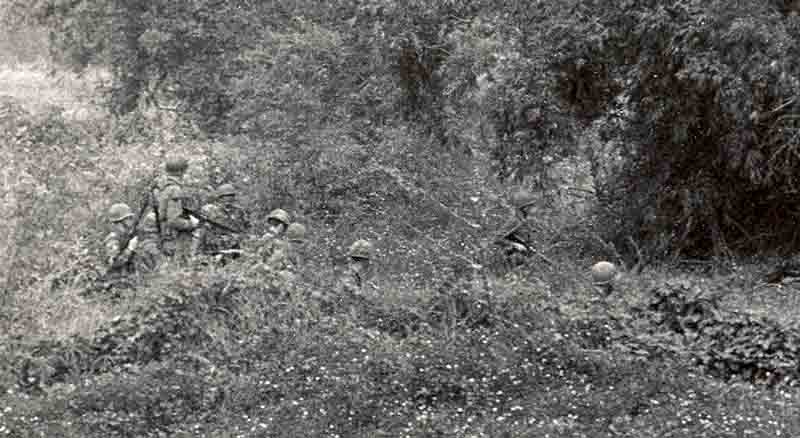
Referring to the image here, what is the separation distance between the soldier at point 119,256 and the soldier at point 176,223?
15.2 inches

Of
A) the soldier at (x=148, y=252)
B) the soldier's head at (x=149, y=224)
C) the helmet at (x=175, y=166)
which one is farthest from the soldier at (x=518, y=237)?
the soldier's head at (x=149, y=224)

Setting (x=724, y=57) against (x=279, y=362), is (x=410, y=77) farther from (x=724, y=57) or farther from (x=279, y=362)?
(x=279, y=362)

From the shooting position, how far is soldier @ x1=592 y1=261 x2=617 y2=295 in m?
7.81

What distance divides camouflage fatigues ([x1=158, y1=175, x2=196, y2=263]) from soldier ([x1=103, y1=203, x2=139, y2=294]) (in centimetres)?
A: 38

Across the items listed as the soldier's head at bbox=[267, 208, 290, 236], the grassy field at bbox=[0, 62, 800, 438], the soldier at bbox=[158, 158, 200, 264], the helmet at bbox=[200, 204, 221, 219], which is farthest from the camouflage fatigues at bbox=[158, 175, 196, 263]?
the soldier's head at bbox=[267, 208, 290, 236]

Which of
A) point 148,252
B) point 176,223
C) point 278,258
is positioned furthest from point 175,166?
point 278,258

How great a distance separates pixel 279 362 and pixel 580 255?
4642mm

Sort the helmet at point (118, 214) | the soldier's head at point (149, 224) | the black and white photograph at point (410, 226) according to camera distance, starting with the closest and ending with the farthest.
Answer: the black and white photograph at point (410, 226)
the helmet at point (118, 214)
the soldier's head at point (149, 224)

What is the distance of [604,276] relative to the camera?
7.84 m

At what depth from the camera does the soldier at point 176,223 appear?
355 inches

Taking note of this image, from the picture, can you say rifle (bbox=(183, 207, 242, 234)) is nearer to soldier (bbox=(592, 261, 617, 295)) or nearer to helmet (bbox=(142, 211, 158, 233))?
helmet (bbox=(142, 211, 158, 233))

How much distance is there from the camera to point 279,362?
7.15 metres

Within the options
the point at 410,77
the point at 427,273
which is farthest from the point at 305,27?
the point at 427,273

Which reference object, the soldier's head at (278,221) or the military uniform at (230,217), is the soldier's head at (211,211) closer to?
the military uniform at (230,217)
